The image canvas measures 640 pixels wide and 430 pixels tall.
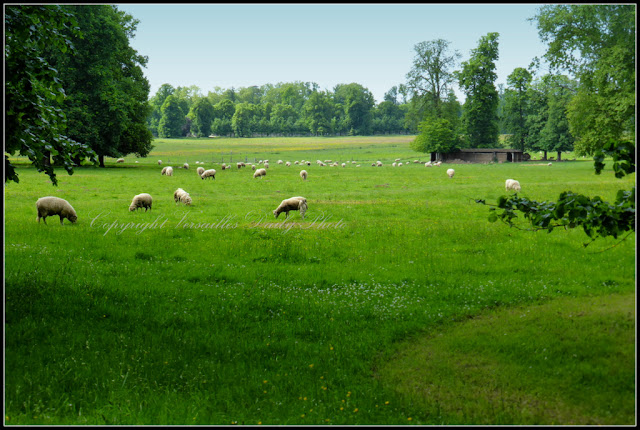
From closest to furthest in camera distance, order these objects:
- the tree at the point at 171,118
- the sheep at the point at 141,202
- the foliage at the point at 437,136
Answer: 1. the sheep at the point at 141,202
2. the foliage at the point at 437,136
3. the tree at the point at 171,118

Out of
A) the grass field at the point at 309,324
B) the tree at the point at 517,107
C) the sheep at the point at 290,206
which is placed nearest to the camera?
the grass field at the point at 309,324

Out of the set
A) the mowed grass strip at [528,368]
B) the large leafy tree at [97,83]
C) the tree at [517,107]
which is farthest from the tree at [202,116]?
the mowed grass strip at [528,368]

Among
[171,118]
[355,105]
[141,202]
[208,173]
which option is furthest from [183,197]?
[171,118]

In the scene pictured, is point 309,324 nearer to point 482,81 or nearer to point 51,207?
point 51,207

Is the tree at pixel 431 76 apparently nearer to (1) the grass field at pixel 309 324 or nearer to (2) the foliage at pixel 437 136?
(2) the foliage at pixel 437 136

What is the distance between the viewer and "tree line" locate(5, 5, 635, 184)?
1134 cm

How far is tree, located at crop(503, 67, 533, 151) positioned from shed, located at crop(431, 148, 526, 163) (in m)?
2.51

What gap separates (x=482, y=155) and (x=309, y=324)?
237 ft

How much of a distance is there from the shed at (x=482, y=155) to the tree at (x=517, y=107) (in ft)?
8.23

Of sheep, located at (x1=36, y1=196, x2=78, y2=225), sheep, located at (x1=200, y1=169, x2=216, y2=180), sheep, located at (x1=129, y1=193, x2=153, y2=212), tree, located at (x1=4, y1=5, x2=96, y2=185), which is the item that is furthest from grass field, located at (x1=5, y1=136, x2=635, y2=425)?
sheep, located at (x1=200, y1=169, x2=216, y2=180)

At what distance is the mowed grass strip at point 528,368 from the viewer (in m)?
7.39

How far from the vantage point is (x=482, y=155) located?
78.0 m

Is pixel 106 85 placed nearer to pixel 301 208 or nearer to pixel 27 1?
pixel 301 208

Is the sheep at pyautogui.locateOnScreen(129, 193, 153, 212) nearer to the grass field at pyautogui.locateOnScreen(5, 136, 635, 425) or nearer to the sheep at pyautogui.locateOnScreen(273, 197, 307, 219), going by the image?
the grass field at pyautogui.locateOnScreen(5, 136, 635, 425)
